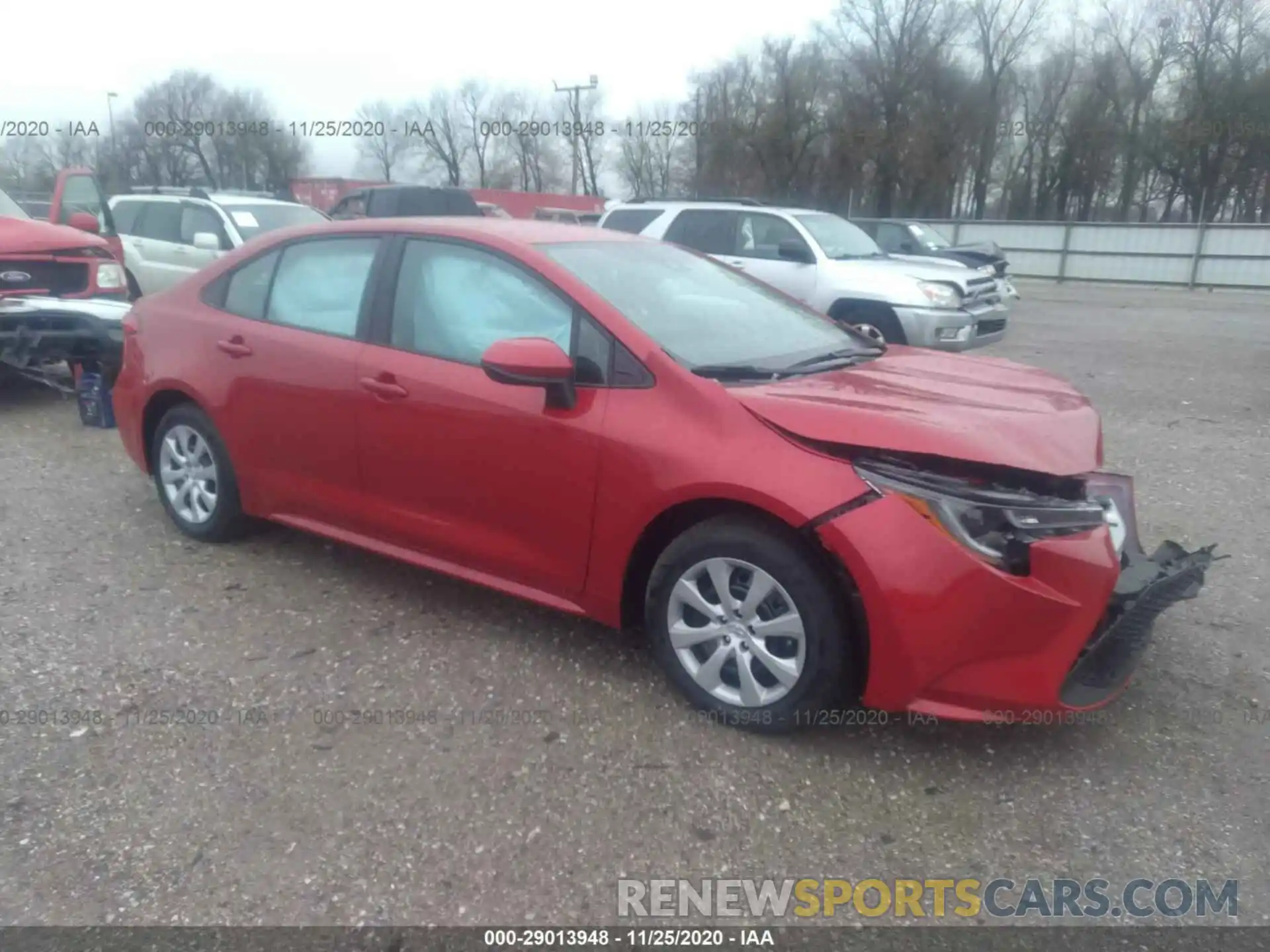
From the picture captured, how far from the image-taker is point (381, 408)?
151 inches

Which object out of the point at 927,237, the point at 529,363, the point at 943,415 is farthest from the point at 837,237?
the point at 927,237

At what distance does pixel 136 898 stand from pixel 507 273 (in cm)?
229

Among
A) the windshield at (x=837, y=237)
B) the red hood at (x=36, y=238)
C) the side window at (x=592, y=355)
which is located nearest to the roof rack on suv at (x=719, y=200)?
the windshield at (x=837, y=237)

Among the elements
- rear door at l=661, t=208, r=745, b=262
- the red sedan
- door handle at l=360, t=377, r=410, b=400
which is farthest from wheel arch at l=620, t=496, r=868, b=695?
rear door at l=661, t=208, r=745, b=262

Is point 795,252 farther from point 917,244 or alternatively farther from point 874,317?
point 917,244

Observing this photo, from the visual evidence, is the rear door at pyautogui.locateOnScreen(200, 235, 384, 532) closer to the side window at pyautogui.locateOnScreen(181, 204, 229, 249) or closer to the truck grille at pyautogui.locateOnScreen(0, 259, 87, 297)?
the truck grille at pyautogui.locateOnScreen(0, 259, 87, 297)

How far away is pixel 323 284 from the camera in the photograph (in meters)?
4.22

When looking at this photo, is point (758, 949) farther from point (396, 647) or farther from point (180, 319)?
point (180, 319)

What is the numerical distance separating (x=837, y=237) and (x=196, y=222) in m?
7.12

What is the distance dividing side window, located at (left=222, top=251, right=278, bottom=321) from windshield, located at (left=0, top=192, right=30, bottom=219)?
4.92 m

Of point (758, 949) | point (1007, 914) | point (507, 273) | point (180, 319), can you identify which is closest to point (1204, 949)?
point (1007, 914)

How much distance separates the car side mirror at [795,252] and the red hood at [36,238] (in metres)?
6.18

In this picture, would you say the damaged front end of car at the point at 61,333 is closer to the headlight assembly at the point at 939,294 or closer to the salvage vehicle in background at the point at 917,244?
the headlight assembly at the point at 939,294

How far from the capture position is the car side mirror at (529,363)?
3.23 meters
